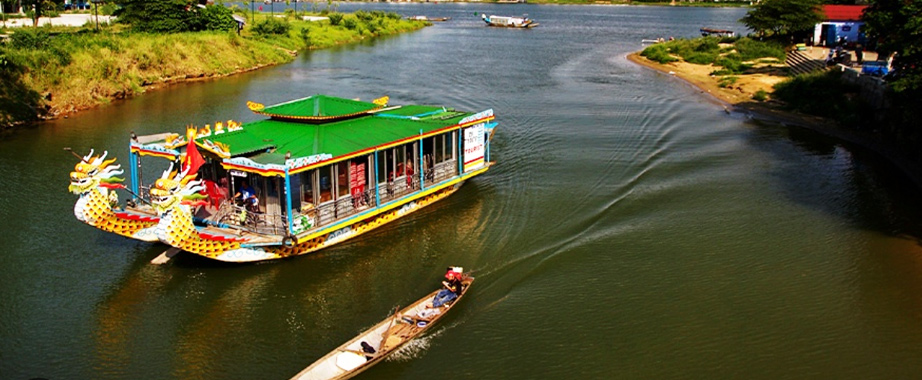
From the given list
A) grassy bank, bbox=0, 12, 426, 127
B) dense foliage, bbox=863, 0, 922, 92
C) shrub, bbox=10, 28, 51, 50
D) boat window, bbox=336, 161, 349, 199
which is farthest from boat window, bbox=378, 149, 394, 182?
shrub, bbox=10, 28, 51, 50

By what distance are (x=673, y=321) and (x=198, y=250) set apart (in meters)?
11.0

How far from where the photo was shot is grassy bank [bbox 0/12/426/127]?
36188 mm

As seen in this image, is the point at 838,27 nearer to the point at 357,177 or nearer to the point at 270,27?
the point at 270,27

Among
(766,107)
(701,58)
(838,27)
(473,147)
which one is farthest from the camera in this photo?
(701,58)

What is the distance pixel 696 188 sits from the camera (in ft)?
86.2

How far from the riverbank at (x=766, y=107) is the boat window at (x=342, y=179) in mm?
20522

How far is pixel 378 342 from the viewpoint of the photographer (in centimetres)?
1564

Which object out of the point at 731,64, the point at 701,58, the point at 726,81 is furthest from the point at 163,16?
the point at 731,64

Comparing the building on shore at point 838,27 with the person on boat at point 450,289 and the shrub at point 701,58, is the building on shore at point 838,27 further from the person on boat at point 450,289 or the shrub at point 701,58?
the person on boat at point 450,289

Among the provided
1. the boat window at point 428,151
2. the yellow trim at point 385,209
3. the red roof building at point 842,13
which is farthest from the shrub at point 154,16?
the red roof building at point 842,13

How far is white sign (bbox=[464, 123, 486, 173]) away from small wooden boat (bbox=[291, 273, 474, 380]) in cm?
796

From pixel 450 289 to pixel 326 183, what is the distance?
5.04 meters

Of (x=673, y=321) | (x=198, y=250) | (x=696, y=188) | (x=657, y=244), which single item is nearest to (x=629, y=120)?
(x=696, y=188)

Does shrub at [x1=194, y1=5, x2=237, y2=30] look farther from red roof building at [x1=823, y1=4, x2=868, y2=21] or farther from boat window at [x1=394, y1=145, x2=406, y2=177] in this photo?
red roof building at [x1=823, y1=4, x2=868, y2=21]
